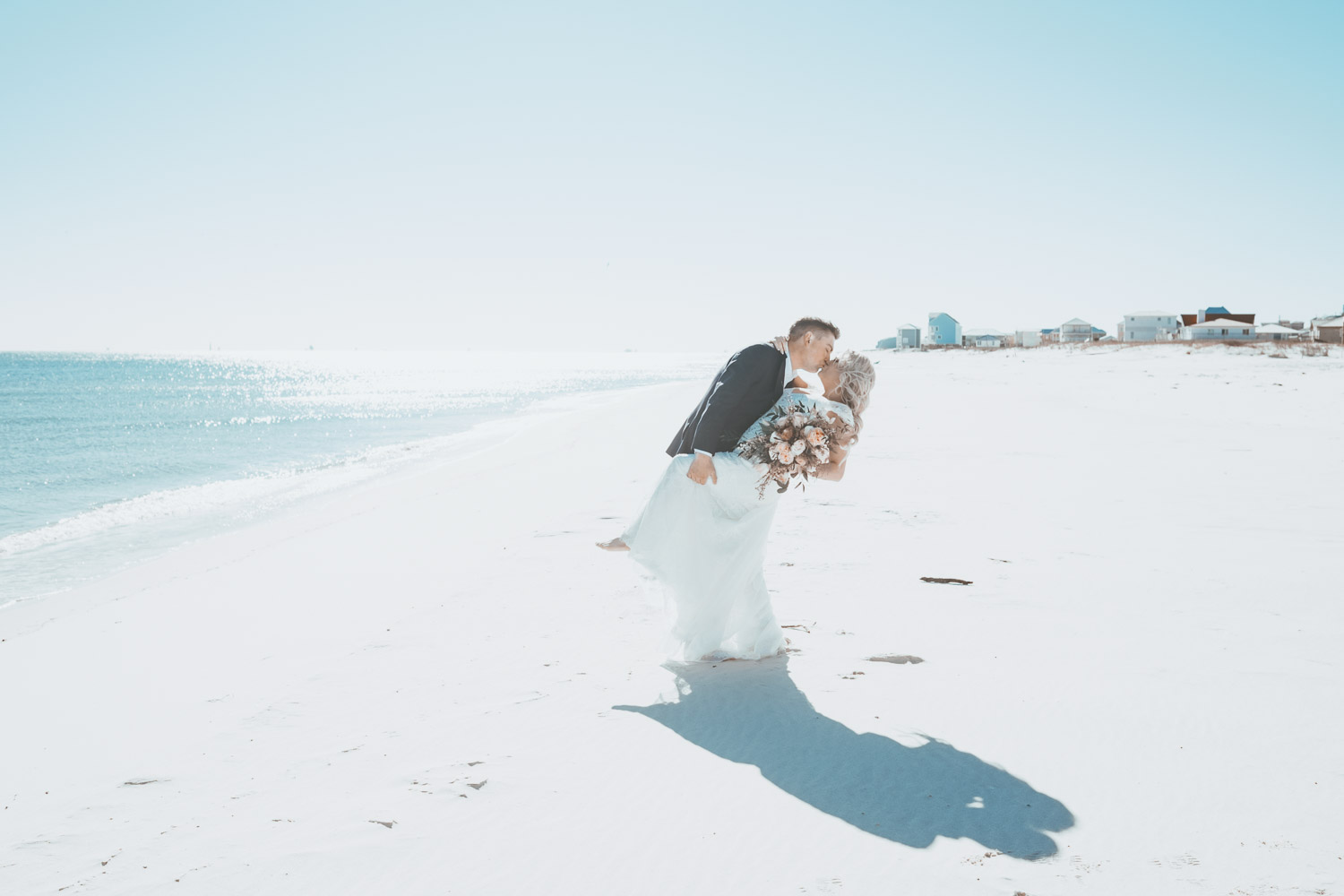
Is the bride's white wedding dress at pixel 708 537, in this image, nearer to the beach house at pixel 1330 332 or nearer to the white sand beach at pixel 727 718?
the white sand beach at pixel 727 718

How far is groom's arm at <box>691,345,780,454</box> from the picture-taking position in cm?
406

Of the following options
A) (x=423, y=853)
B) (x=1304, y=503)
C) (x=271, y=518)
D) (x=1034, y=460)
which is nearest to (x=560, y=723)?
(x=423, y=853)

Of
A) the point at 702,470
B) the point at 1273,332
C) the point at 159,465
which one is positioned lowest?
the point at 159,465

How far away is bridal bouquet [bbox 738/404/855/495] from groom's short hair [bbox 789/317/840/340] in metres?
0.50

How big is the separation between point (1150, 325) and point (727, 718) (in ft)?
281

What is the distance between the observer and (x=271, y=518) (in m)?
13.3

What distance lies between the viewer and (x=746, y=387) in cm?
410

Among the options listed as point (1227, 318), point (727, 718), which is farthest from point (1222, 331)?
point (727, 718)

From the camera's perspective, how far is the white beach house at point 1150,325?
71.8 meters

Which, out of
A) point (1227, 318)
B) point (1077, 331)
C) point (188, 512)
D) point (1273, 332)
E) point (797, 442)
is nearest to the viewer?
point (797, 442)

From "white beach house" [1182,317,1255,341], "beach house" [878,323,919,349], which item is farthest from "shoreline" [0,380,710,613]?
"beach house" [878,323,919,349]

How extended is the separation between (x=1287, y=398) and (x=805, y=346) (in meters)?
21.6

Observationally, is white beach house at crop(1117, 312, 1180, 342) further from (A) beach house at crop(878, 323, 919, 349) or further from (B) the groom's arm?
(B) the groom's arm

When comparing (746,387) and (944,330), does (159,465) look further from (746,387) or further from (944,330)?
(944,330)
